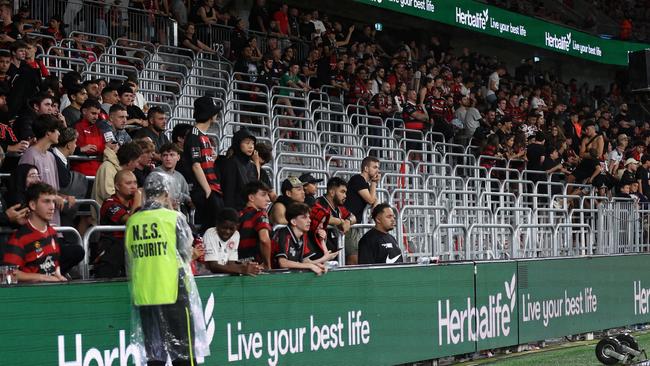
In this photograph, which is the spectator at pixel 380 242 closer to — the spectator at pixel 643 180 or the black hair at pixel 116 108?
the black hair at pixel 116 108

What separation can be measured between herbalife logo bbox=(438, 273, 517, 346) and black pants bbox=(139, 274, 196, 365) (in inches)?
210

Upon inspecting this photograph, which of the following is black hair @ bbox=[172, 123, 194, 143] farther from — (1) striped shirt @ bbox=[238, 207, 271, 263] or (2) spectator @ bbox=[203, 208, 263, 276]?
(2) spectator @ bbox=[203, 208, 263, 276]

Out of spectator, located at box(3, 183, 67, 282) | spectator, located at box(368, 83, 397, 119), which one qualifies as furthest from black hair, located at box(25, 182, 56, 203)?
spectator, located at box(368, 83, 397, 119)

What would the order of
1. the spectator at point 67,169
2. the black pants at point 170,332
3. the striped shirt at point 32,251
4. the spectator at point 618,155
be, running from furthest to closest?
the spectator at point 618,155 < the spectator at point 67,169 < the striped shirt at point 32,251 < the black pants at point 170,332

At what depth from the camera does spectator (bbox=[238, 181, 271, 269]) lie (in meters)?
10.1

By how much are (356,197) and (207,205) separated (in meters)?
2.43

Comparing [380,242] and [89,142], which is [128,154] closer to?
[89,142]

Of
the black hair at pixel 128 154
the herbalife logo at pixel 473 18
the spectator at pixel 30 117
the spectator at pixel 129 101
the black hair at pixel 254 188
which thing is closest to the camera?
the black hair at pixel 128 154

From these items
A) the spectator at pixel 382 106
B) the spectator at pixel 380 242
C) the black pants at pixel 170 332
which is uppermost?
the spectator at pixel 382 106

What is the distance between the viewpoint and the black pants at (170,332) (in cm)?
743

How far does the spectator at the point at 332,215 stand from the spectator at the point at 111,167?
76.2 inches

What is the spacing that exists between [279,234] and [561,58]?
27.2 meters

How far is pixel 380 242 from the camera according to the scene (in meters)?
12.0

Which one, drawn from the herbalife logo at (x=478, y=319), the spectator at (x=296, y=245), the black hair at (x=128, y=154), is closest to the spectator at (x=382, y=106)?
the herbalife logo at (x=478, y=319)
